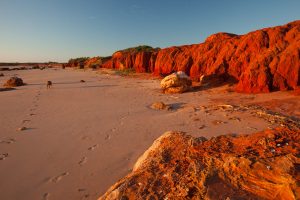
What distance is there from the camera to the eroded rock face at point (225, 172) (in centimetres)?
211

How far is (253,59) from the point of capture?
44.4ft

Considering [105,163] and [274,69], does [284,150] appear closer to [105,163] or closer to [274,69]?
[105,163]

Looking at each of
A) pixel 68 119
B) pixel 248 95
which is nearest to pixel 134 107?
pixel 68 119

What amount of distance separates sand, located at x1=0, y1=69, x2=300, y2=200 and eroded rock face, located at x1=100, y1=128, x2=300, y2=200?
139cm

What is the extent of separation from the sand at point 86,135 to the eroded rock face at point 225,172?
A: 1391 millimetres

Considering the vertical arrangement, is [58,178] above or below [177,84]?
below

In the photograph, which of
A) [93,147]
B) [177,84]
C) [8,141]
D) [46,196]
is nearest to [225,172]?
[46,196]

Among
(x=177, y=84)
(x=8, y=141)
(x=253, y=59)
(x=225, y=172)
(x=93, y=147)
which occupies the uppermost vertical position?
(x=253, y=59)

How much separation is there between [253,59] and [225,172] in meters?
12.7

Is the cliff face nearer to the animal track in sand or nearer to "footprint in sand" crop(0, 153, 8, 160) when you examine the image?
the animal track in sand

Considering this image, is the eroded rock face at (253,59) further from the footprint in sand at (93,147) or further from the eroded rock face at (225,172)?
the eroded rock face at (225,172)

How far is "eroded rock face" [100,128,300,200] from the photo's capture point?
211cm

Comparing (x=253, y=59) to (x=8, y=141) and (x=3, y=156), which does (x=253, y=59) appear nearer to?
(x=8, y=141)

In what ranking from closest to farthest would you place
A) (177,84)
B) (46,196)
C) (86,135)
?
(46,196)
(86,135)
(177,84)
